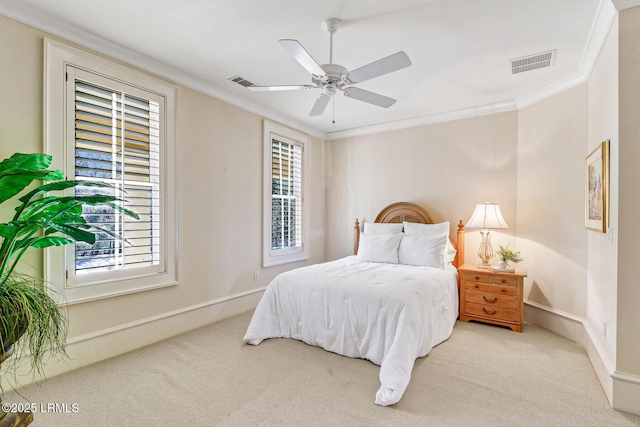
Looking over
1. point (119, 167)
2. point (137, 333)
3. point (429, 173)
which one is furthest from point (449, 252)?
point (119, 167)

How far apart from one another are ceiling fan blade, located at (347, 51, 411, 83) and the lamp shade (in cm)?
229

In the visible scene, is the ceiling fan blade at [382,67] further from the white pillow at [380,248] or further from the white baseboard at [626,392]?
the white baseboard at [626,392]

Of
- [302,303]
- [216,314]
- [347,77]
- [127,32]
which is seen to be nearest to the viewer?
[347,77]

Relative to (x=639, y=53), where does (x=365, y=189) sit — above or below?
below

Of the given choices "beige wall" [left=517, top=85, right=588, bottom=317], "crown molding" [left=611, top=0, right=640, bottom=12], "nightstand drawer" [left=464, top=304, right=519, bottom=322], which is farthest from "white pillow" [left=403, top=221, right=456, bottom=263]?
"crown molding" [left=611, top=0, right=640, bottom=12]

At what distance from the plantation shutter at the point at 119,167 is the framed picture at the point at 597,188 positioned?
3629 mm

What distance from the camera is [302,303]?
305 cm

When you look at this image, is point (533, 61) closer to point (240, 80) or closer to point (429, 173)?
point (429, 173)

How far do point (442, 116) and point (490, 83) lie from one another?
979 mm

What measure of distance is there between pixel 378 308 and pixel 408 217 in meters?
2.29

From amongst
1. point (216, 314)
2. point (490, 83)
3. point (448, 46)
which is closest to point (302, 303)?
point (216, 314)

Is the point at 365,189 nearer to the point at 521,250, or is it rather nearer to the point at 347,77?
the point at 521,250

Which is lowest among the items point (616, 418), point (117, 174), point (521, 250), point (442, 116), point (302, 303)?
point (616, 418)

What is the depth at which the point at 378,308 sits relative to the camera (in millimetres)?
2648
